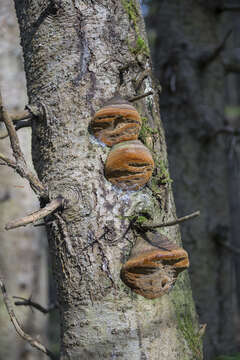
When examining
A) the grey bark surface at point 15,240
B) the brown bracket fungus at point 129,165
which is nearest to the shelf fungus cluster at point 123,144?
the brown bracket fungus at point 129,165

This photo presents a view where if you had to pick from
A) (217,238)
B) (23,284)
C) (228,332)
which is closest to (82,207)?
(217,238)

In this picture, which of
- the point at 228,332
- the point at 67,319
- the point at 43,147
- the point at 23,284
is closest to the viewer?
the point at 67,319

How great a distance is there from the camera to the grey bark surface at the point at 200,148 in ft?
11.0

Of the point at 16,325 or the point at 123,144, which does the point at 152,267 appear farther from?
the point at 16,325

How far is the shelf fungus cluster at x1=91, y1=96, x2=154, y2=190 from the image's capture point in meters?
1.38

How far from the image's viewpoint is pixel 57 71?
1504 mm

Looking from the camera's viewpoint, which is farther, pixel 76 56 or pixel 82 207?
pixel 76 56

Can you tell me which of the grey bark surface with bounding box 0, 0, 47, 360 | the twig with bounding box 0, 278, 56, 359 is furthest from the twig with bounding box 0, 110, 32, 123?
the grey bark surface with bounding box 0, 0, 47, 360

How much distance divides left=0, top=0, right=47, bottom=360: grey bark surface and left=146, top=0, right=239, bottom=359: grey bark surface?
1.96m

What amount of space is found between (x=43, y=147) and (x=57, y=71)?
0.30 metres

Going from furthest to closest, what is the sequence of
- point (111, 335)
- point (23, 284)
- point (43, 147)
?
1. point (23, 284)
2. point (43, 147)
3. point (111, 335)

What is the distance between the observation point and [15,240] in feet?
16.3

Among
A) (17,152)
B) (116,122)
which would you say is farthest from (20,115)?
(116,122)

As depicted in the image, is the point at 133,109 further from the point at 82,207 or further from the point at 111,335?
the point at 111,335
